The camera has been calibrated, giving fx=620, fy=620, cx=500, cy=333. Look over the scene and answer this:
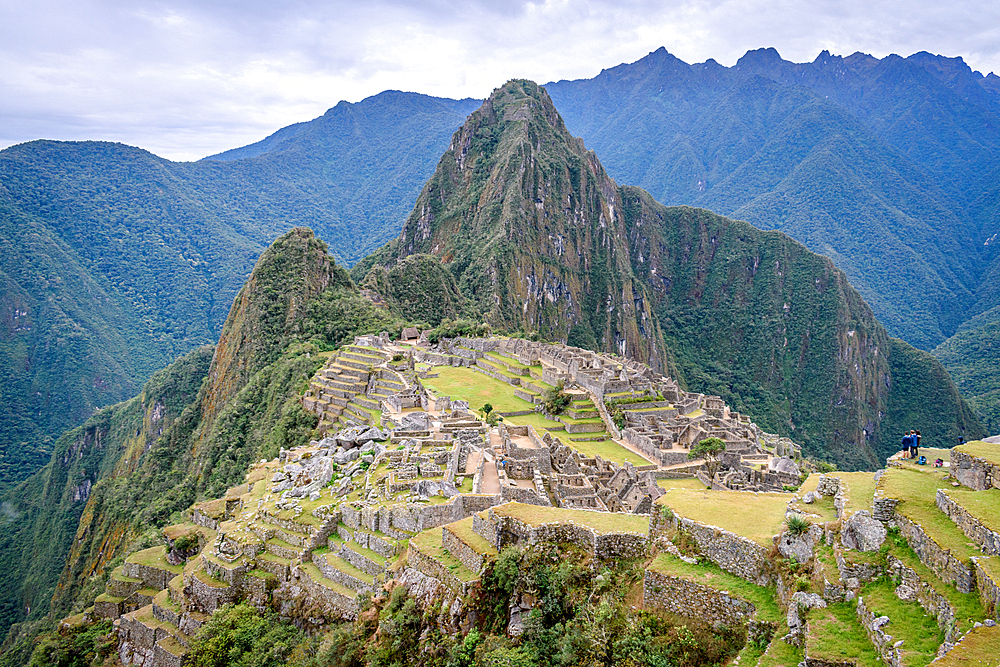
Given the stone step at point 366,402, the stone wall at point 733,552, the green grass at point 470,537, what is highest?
the stone wall at point 733,552

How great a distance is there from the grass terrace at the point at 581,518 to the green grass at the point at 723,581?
4.07ft

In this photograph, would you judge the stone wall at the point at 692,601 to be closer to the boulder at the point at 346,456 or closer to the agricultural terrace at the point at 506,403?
the boulder at the point at 346,456

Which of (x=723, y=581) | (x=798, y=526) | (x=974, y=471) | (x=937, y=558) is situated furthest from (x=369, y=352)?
(x=937, y=558)

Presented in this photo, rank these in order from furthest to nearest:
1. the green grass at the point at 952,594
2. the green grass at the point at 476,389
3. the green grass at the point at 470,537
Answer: the green grass at the point at 476,389, the green grass at the point at 470,537, the green grass at the point at 952,594

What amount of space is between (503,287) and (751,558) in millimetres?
119054

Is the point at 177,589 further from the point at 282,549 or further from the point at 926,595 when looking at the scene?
the point at 926,595

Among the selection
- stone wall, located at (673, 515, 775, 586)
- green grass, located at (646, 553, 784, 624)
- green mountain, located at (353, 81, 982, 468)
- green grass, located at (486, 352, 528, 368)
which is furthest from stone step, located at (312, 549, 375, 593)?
green mountain, located at (353, 81, 982, 468)

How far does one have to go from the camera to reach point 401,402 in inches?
1373

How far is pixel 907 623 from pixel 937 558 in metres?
0.98

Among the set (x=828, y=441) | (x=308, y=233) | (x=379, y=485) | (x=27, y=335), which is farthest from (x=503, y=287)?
(x=379, y=485)

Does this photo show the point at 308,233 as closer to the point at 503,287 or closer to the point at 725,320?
the point at 503,287

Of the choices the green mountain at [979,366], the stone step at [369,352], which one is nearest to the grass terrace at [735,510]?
Answer: the stone step at [369,352]

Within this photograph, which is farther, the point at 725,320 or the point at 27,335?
the point at 725,320

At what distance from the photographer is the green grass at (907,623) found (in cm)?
688
